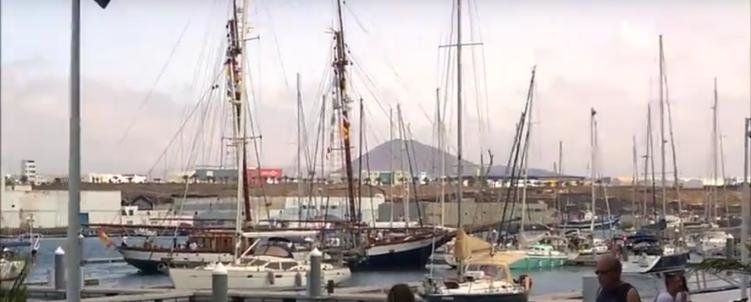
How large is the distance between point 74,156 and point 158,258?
53.0 metres

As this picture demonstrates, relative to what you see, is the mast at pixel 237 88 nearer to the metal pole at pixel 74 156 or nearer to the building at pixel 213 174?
the building at pixel 213 174

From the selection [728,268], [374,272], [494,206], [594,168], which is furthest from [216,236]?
[728,268]

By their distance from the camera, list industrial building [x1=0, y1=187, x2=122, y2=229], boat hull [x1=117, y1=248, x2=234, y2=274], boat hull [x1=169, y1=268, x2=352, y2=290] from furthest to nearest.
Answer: industrial building [x1=0, y1=187, x2=122, y2=229], boat hull [x1=117, y1=248, x2=234, y2=274], boat hull [x1=169, y1=268, x2=352, y2=290]

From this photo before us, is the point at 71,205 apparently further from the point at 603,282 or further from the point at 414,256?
the point at 414,256

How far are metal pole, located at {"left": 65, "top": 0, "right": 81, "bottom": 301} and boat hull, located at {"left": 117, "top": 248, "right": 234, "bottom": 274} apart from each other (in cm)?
4184

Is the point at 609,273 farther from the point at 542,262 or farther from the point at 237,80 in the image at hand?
the point at 542,262

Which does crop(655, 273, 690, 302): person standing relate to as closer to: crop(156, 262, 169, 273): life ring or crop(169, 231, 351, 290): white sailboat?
crop(169, 231, 351, 290): white sailboat

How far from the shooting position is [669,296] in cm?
1062

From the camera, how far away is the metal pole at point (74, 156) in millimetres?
11562

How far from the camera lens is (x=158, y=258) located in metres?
63.6

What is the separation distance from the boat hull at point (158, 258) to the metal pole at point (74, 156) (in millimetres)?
41836

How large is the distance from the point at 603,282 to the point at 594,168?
64.0 meters

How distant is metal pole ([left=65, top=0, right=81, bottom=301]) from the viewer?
11562 millimetres

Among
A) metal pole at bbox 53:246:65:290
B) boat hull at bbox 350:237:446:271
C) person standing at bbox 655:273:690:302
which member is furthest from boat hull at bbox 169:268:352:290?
person standing at bbox 655:273:690:302
